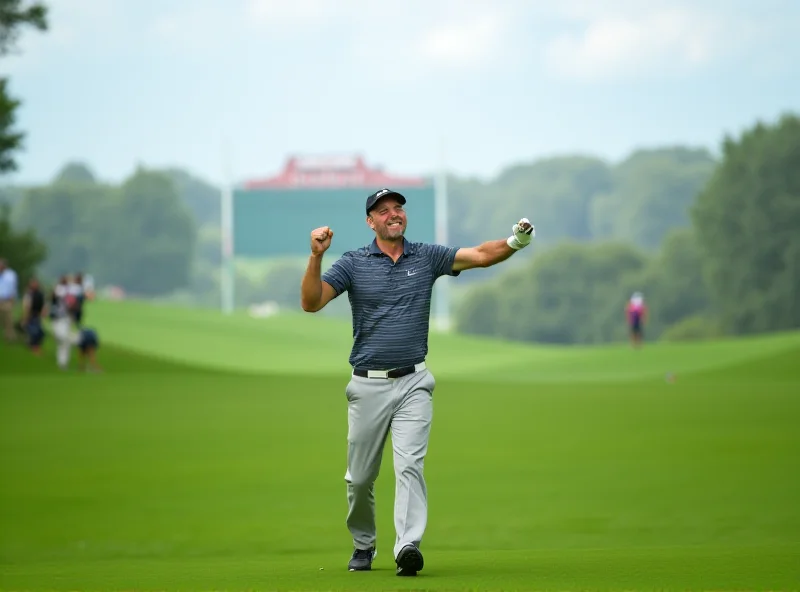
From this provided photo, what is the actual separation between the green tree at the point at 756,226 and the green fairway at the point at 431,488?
2533 inches

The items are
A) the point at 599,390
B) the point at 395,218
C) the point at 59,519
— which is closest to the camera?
the point at 395,218

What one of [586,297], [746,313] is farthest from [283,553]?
[586,297]

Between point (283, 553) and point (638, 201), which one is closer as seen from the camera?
point (283, 553)

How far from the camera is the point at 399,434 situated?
384 inches

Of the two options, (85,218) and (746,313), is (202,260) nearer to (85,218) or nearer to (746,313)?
(85,218)

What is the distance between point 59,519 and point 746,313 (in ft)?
292

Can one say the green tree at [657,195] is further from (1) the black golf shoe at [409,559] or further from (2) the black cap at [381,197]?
(1) the black golf shoe at [409,559]

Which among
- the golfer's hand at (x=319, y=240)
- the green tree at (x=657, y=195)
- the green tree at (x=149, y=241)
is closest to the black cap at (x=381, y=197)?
the golfer's hand at (x=319, y=240)

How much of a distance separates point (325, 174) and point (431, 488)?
8272 centimetres

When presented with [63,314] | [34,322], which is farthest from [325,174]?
[63,314]

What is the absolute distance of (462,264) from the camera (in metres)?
9.93

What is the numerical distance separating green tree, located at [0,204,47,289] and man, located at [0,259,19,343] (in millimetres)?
8421

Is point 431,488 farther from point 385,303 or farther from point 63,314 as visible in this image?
point 63,314

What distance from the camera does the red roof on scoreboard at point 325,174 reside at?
98562 mm
